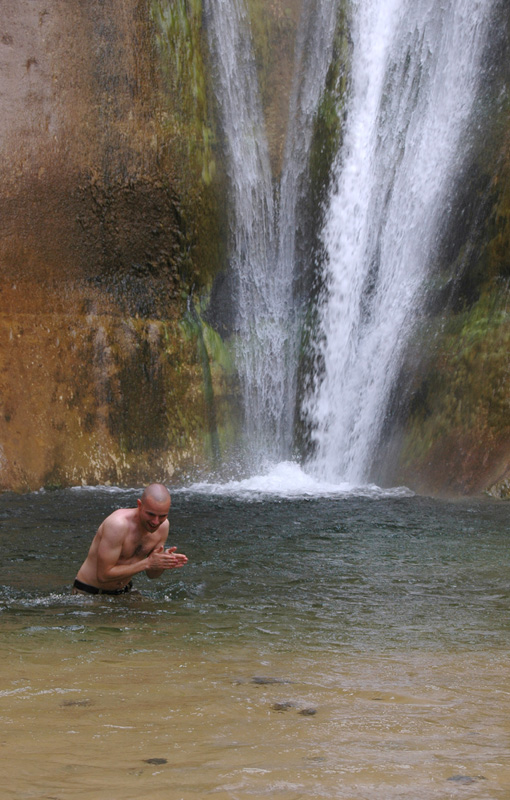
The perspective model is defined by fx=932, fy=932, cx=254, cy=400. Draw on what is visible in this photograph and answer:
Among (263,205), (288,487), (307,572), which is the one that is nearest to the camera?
(307,572)

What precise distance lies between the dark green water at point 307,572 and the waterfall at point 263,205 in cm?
394

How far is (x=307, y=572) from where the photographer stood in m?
6.19

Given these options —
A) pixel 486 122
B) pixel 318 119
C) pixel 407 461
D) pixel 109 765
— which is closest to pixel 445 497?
pixel 407 461

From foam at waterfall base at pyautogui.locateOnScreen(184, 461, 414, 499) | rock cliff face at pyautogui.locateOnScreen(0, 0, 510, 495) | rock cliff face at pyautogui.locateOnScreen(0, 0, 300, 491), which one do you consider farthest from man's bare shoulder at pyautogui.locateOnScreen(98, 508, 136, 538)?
rock cliff face at pyautogui.locateOnScreen(0, 0, 300, 491)

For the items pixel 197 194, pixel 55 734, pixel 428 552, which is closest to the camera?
pixel 55 734

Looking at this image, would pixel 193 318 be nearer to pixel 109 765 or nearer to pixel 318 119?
pixel 318 119

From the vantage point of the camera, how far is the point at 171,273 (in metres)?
13.2

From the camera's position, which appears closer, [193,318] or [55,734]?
[55,734]

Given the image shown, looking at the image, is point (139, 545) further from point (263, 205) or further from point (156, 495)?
point (263, 205)

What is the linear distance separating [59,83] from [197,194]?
237 cm

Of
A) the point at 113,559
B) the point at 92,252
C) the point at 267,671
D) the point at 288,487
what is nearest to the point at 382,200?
the point at 92,252

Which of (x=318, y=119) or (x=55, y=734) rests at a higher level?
(x=318, y=119)

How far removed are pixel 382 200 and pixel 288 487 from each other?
171 inches

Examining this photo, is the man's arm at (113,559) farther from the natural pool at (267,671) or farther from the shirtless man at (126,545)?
the natural pool at (267,671)
